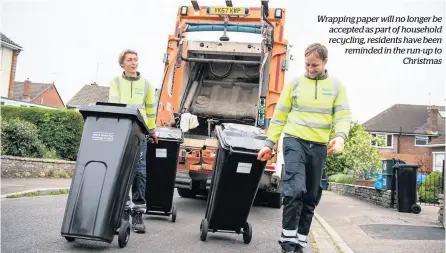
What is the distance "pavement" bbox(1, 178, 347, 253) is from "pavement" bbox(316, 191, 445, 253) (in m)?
0.35

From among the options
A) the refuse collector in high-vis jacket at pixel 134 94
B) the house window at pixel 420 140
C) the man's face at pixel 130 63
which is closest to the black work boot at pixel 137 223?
the refuse collector in high-vis jacket at pixel 134 94

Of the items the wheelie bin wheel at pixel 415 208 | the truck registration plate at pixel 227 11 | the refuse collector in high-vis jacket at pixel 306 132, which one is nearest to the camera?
the refuse collector in high-vis jacket at pixel 306 132

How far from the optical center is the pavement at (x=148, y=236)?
14.3 feet

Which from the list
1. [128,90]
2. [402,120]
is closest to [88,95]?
[402,120]

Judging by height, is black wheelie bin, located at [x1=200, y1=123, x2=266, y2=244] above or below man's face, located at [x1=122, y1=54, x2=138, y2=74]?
below

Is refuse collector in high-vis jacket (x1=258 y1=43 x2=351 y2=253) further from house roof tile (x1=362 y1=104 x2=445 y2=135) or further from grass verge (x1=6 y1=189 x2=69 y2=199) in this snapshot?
house roof tile (x1=362 y1=104 x2=445 y2=135)

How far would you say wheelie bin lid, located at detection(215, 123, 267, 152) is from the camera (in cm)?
493

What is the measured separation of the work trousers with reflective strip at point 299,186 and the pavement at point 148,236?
2.51 feet

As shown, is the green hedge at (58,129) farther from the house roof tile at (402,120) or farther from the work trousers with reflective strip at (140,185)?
the house roof tile at (402,120)

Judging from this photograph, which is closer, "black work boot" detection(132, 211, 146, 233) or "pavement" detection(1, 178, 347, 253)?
"pavement" detection(1, 178, 347, 253)

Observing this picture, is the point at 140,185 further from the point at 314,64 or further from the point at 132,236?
the point at 314,64

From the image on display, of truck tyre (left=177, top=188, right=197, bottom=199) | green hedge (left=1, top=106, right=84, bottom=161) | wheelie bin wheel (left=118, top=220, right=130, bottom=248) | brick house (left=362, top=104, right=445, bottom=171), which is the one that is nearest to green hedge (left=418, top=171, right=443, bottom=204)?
truck tyre (left=177, top=188, right=197, bottom=199)

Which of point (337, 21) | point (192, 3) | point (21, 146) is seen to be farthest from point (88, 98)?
point (337, 21)

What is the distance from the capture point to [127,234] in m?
4.54
